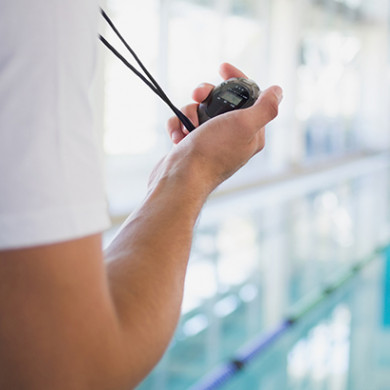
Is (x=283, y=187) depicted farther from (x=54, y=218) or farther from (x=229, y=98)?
(x=54, y=218)

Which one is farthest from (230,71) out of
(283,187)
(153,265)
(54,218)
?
(283,187)

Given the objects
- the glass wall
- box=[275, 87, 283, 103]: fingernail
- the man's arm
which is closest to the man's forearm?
the man's arm

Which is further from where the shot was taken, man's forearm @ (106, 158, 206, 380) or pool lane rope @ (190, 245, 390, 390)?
pool lane rope @ (190, 245, 390, 390)

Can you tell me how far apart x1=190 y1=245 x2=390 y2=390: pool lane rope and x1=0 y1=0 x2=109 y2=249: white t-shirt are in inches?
100.0

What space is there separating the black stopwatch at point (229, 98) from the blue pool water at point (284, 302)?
2123 millimetres

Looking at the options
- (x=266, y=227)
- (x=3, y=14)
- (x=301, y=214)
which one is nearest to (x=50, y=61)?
(x=3, y=14)

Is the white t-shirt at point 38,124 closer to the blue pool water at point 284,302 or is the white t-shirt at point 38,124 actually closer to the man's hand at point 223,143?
the man's hand at point 223,143

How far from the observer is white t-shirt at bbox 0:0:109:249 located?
465mm

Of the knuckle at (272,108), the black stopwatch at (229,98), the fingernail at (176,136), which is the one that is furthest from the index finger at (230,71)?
the knuckle at (272,108)

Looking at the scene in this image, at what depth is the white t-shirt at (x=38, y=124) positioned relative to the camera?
46 cm

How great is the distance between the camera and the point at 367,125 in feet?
60.6

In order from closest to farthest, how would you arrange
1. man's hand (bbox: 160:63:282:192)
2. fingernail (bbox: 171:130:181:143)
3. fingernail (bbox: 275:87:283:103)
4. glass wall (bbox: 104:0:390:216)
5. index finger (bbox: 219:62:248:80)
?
man's hand (bbox: 160:63:282:192) < fingernail (bbox: 275:87:283:103) < fingernail (bbox: 171:130:181:143) < index finger (bbox: 219:62:248:80) < glass wall (bbox: 104:0:390:216)

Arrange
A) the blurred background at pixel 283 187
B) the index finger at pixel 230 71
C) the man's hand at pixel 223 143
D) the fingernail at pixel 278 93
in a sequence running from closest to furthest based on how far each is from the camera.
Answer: the man's hand at pixel 223 143 → the fingernail at pixel 278 93 → the index finger at pixel 230 71 → the blurred background at pixel 283 187

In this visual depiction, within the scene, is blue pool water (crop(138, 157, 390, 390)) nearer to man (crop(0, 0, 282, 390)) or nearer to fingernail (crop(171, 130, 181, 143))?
fingernail (crop(171, 130, 181, 143))
